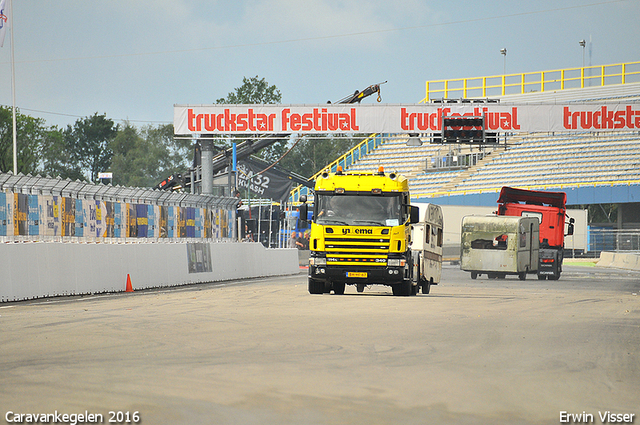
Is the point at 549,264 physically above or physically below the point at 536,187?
below

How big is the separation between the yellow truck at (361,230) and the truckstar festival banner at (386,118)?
18266mm

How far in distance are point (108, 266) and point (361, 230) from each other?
628 cm

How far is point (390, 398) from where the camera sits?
6.97m

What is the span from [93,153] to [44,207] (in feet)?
341

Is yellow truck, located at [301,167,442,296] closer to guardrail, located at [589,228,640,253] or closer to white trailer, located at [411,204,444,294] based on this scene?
white trailer, located at [411,204,444,294]

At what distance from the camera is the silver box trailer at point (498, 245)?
3541 cm

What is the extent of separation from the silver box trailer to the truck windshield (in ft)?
51.2

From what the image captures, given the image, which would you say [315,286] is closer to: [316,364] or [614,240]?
[316,364]

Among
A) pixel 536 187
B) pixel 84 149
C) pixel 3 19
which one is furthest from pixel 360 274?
pixel 84 149

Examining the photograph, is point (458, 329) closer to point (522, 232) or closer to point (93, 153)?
point (522, 232)

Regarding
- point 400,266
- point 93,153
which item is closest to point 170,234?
point 400,266

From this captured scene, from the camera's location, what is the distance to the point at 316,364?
884 centimetres

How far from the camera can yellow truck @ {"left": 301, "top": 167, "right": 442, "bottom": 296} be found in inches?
815

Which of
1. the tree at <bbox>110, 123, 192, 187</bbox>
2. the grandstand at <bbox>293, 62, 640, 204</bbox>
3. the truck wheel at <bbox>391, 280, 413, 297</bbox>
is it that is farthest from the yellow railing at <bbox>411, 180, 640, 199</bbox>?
the tree at <bbox>110, 123, 192, 187</bbox>
